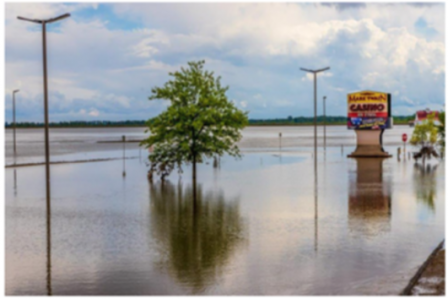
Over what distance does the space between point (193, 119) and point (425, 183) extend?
14.2 m

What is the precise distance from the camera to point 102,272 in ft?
49.0

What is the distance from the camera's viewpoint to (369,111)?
61.8 metres

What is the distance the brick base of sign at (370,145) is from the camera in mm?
61062

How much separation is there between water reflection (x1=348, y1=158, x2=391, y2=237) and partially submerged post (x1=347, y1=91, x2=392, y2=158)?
18532 millimetres

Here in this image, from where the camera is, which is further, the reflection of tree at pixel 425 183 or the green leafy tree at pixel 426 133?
the green leafy tree at pixel 426 133

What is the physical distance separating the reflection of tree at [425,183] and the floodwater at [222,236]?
4.6 inches

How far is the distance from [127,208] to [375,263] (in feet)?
43.1

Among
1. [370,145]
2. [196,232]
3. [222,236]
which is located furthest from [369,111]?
[222,236]

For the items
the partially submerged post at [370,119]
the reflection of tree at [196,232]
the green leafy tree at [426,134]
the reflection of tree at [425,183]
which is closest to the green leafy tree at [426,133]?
the green leafy tree at [426,134]

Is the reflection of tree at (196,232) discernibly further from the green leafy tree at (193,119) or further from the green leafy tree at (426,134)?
the green leafy tree at (426,134)

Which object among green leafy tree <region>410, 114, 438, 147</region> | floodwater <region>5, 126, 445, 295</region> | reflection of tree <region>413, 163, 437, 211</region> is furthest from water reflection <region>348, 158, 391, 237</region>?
green leafy tree <region>410, 114, 438, 147</region>

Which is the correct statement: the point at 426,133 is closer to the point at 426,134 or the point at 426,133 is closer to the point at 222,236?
the point at 426,134

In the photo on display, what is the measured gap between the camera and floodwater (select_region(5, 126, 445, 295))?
1398 cm

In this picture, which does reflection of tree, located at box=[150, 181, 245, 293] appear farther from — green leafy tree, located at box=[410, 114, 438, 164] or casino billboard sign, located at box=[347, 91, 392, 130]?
casino billboard sign, located at box=[347, 91, 392, 130]
